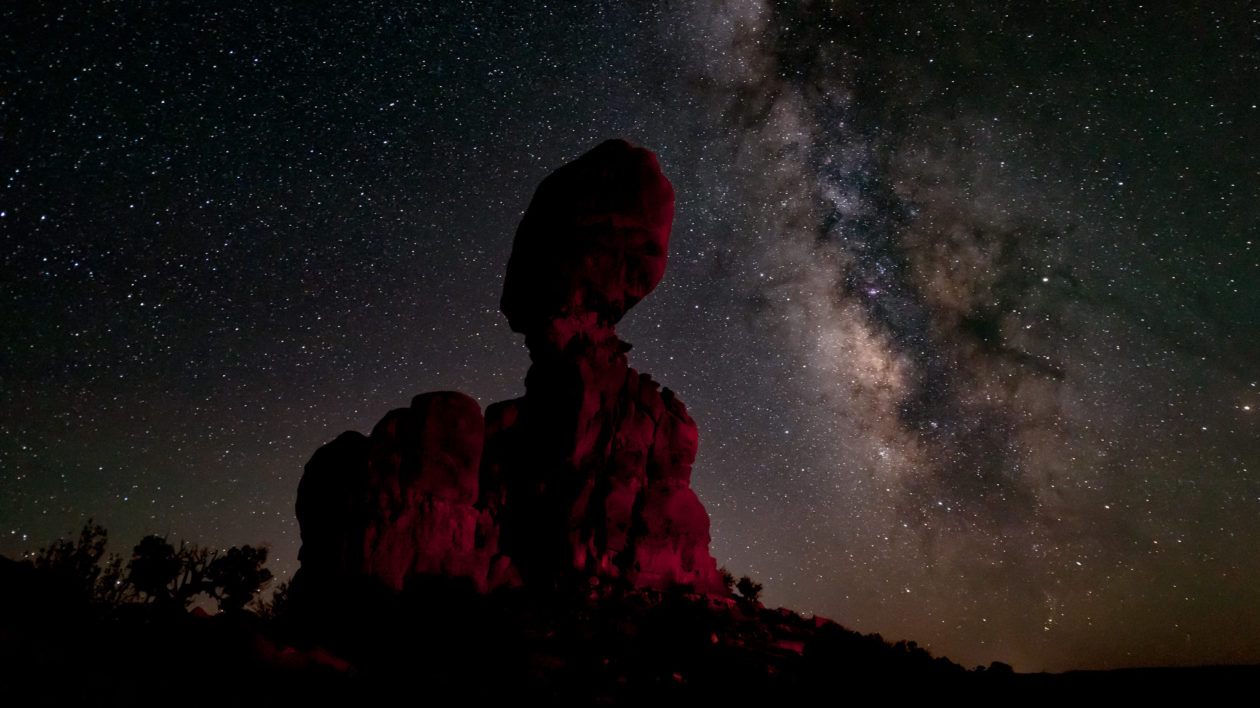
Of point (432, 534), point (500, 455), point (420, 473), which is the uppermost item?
point (500, 455)

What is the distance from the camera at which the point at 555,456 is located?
105 feet

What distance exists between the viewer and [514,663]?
54.1 ft

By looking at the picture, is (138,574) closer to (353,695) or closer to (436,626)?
(436,626)

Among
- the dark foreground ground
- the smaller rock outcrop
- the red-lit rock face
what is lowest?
the dark foreground ground

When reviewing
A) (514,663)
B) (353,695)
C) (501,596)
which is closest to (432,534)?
(501,596)

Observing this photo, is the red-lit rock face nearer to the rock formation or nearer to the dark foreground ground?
the rock formation

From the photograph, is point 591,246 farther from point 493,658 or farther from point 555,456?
point 493,658

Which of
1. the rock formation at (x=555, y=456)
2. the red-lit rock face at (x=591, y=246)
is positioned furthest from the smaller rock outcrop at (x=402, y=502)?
the red-lit rock face at (x=591, y=246)

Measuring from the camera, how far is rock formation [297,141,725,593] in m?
26.8

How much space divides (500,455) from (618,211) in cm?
1542

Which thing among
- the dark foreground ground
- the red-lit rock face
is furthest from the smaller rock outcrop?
the red-lit rock face

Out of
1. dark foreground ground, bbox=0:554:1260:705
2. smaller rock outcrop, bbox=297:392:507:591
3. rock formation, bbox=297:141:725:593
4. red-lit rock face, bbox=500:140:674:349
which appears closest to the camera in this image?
dark foreground ground, bbox=0:554:1260:705

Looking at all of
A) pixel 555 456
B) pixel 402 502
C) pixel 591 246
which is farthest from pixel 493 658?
pixel 591 246

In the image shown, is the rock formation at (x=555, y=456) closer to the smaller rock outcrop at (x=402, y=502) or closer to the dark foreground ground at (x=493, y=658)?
the smaller rock outcrop at (x=402, y=502)
